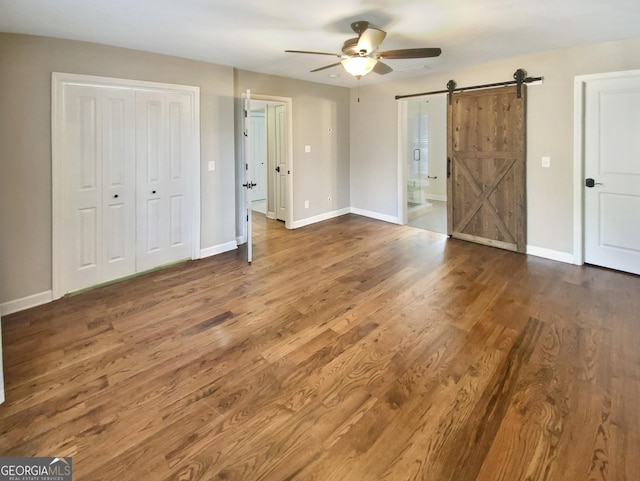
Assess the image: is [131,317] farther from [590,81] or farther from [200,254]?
[590,81]

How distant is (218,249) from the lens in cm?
507

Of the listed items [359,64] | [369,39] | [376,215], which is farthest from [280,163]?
[369,39]

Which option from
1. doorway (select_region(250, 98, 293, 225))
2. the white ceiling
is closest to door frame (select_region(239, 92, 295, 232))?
doorway (select_region(250, 98, 293, 225))

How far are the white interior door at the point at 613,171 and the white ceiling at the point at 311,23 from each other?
59 centimetres

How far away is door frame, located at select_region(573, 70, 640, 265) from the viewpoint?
4125 millimetres

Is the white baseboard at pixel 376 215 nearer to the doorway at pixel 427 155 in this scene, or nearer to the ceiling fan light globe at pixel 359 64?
the doorway at pixel 427 155

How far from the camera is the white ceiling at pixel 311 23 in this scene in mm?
2830

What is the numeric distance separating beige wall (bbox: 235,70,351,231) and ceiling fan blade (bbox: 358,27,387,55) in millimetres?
2713

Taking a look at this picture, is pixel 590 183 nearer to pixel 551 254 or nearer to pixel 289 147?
pixel 551 254

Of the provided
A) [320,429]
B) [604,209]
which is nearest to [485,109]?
[604,209]

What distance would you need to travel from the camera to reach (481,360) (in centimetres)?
250

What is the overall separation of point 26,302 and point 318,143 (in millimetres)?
4826

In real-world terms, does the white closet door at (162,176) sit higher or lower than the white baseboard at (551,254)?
higher

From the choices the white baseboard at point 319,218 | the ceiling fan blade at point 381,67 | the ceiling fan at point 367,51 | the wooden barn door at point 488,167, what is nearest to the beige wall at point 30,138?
the ceiling fan at point 367,51
